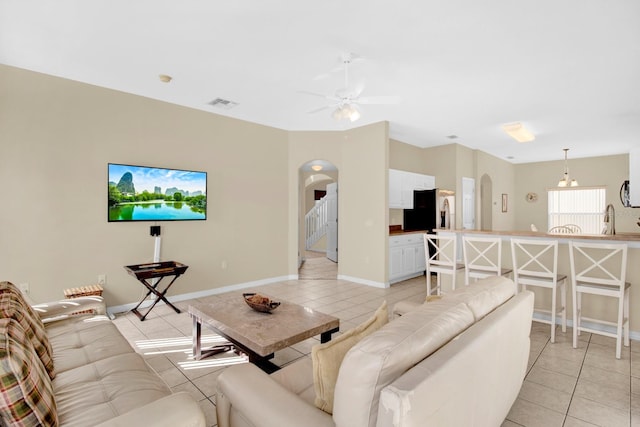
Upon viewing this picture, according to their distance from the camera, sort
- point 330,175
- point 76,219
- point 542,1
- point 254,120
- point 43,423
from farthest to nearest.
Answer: point 330,175 → point 254,120 → point 76,219 → point 542,1 → point 43,423

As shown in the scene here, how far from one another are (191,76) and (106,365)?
3.18 metres

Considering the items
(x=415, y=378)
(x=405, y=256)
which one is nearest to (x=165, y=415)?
(x=415, y=378)

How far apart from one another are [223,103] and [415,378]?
14.9 ft

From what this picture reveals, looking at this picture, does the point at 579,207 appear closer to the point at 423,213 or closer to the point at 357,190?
the point at 423,213

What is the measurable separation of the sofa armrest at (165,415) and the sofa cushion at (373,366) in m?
0.57

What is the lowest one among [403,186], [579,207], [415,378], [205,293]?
[205,293]

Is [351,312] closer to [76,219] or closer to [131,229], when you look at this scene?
[131,229]

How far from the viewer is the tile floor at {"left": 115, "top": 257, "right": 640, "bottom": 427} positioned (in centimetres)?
212

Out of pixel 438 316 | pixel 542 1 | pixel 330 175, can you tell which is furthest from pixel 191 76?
pixel 330 175

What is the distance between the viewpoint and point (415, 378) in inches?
40.3

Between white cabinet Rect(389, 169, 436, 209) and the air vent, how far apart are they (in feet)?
10.3

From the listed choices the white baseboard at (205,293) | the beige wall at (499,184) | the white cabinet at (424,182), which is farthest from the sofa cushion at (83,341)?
the beige wall at (499,184)

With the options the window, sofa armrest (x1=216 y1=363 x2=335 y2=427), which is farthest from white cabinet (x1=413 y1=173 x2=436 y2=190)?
sofa armrest (x1=216 y1=363 x2=335 y2=427)

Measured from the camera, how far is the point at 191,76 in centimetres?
373
